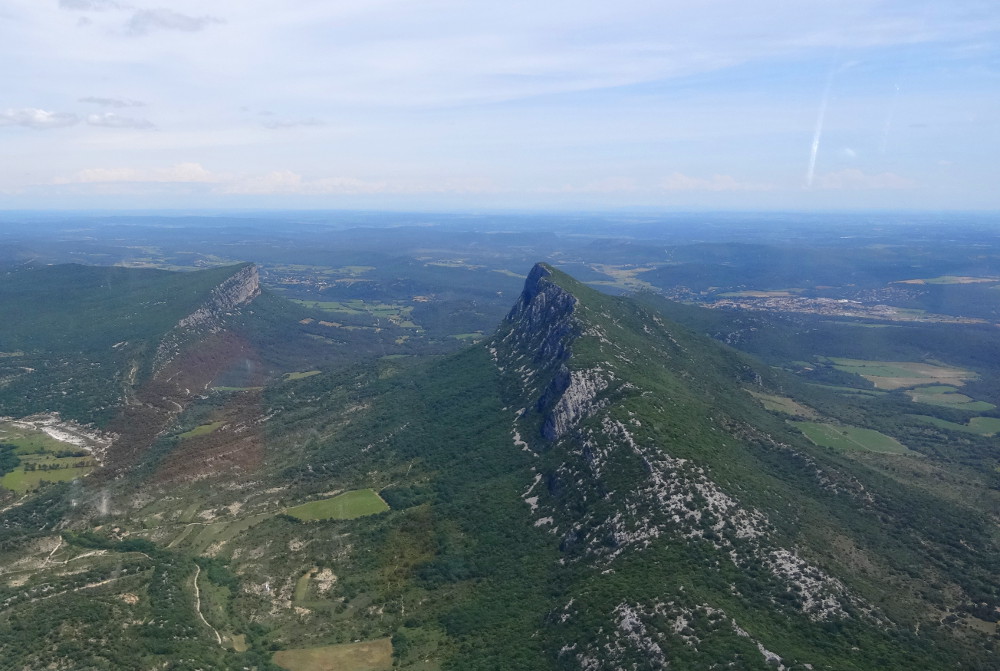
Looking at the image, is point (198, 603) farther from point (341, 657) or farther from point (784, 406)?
point (784, 406)

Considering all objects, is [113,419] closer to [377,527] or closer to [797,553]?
[377,527]

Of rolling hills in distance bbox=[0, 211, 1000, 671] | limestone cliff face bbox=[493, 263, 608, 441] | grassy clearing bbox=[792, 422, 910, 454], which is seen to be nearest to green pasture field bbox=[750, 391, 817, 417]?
rolling hills in distance bbox=[0, 211, 1000, 671]

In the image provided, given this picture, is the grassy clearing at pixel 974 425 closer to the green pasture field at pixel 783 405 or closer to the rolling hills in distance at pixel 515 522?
the rolling hills in distance at pixel 515 522

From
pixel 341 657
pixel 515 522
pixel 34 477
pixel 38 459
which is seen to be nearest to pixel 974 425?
pixel 515 522

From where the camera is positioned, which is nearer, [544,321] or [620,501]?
[620,501]

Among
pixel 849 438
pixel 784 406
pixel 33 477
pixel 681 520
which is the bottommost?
pixel 33 477

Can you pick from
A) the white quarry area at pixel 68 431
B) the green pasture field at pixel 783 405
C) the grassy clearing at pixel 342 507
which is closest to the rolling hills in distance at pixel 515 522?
the grassy clearing at pixel 342 507
